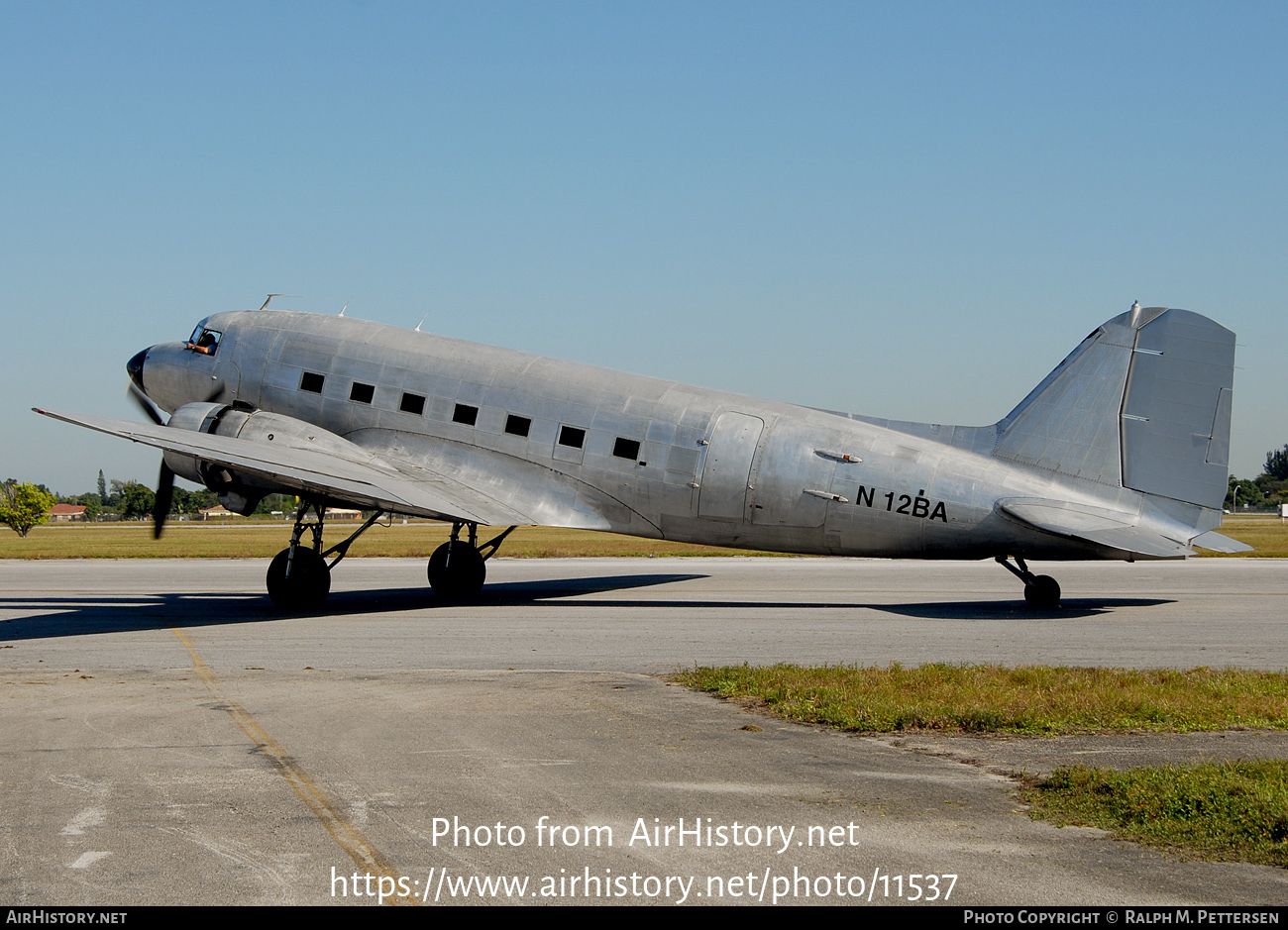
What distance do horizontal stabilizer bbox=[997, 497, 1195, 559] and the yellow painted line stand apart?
14080mm

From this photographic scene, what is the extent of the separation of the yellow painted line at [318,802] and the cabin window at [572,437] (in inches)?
468

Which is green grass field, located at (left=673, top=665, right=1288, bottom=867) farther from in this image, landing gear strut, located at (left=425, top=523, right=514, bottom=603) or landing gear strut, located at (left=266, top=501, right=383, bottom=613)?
landing gear strut, located at (left=425, top=523, right=514, bottom=603)

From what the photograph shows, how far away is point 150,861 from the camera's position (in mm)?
6078

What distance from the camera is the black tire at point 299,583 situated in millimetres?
21844

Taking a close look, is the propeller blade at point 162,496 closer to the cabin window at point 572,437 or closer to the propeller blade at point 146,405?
the propeller blade at point 146,405

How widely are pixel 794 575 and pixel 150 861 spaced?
88.9ft

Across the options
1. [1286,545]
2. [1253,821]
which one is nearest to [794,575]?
[1253,821]

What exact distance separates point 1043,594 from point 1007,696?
10829 mm

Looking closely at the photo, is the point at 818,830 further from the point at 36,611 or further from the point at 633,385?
the point at 36,611

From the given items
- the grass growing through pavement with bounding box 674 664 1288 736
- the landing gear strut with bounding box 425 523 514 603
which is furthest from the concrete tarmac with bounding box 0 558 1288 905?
the landing gear strut with bounding box 425 523 514 603

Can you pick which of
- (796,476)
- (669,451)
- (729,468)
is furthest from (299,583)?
(796,476)

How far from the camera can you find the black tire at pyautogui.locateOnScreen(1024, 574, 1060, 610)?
21344 mm

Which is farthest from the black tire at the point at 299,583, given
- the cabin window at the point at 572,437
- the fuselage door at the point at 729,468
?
the fuselage door at the point at 729,468

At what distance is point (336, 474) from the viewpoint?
20.7 meters
